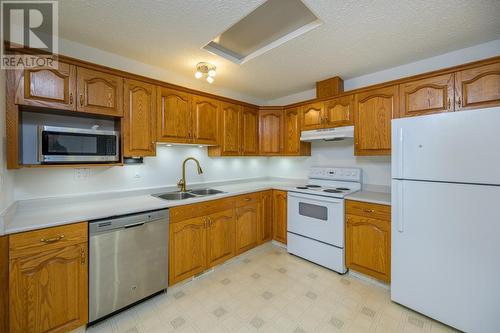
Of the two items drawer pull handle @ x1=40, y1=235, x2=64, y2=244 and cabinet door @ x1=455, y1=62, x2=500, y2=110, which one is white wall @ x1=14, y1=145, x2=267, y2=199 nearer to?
drawer pull handle @ x1=40, y1=235, x2=64, y2=244

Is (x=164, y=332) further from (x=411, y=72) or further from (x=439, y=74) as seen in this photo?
(x=411, y=72)

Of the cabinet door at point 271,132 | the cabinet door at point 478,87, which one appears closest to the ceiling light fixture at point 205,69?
the cabinet door at point 271,132

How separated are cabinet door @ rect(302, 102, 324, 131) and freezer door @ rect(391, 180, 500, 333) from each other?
4.29ft

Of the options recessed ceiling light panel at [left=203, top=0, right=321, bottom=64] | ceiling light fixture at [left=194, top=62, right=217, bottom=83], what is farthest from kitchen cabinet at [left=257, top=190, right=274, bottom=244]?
recessed ceiling light panel at [left=203, top=0, right=321, bottom=64]

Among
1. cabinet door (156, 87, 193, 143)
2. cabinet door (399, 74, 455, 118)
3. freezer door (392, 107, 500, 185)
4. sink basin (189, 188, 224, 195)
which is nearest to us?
freezer door (392, 107, 500, 185)

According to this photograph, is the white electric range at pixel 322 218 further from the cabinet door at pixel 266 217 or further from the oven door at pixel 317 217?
the cabinet door at pixel 266 217

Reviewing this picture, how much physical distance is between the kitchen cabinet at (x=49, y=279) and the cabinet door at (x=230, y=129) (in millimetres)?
1762

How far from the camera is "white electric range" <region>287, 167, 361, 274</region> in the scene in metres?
2.35

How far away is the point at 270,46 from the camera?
1.98 meters

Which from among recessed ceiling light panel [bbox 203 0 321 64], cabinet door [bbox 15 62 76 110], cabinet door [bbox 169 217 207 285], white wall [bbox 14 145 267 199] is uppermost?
recessed ceiling light panel [bbox 203 0 321 64]

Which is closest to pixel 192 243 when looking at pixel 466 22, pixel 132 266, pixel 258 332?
pixel 132 266

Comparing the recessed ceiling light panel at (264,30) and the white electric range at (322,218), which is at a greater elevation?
the recessed ceiling light panel at (264,30)

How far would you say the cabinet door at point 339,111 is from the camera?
8.26 feet

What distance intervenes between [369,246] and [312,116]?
1752mm
